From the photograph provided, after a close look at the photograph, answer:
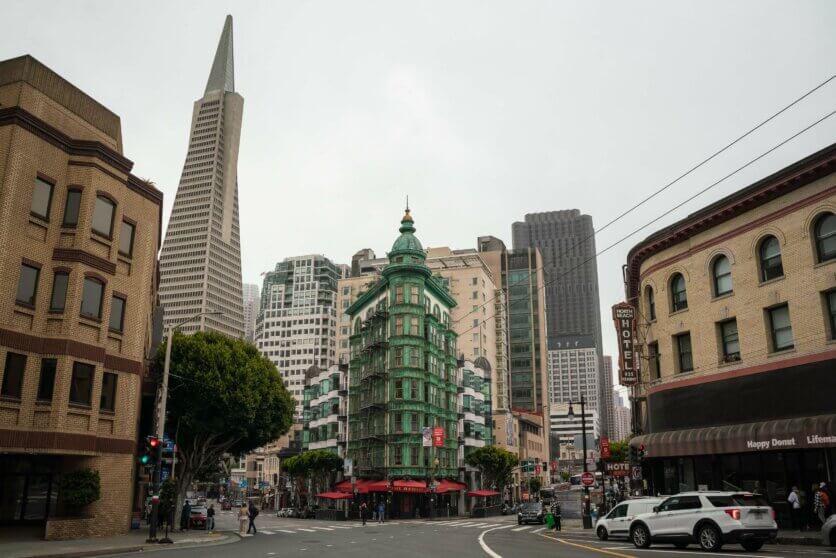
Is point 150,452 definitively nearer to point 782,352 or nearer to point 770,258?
point 782,352

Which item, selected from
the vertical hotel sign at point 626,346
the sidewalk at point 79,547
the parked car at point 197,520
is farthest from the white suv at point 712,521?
the parked car at point 197,520

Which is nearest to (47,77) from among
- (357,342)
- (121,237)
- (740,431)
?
(121,237)

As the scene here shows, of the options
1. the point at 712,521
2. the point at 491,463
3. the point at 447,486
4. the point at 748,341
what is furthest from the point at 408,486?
the point at 712,521

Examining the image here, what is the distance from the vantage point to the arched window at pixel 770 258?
29.1 metres

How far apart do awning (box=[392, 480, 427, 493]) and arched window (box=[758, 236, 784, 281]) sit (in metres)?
39.8

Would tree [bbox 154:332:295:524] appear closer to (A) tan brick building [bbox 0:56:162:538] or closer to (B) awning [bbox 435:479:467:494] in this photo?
(A) tan brick building [bbox 0:56:162:538]

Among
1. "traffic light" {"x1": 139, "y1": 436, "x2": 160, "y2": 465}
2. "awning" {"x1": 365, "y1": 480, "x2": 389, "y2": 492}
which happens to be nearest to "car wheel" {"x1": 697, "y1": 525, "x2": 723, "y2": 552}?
"traffic light" {"x1": 139, "y1": 436, "x2": 160, "y2": 465}

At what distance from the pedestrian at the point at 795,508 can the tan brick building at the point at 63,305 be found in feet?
92.1

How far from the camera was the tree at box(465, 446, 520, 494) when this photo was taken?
253 feet

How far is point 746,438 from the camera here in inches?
1099

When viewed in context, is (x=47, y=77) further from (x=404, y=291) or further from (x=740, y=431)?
(x=404, y=291)

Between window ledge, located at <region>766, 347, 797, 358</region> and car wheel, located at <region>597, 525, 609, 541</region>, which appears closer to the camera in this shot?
window ledge, located at <region>766, 347, 797, 358</region>

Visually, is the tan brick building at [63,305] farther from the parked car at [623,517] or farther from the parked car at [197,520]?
the parked car at [623,517]

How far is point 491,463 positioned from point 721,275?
49.9m
